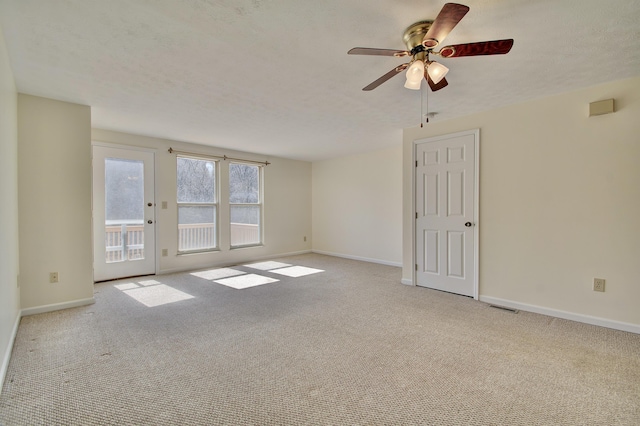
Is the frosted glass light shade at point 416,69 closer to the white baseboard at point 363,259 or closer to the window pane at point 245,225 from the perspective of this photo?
the white baseboard at point 363,259

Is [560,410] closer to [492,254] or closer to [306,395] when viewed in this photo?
[306,395]

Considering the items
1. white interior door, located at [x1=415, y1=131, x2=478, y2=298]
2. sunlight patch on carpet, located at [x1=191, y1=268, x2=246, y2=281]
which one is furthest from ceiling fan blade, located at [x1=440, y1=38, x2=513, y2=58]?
sunlight patch on carpet, located at [x1=191, y1=268, x2=246, y2=281]

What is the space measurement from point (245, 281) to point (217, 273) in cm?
81

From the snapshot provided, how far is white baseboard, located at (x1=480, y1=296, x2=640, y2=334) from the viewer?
2.70m

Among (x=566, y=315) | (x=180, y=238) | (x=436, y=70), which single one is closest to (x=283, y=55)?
(x=436, y=70)

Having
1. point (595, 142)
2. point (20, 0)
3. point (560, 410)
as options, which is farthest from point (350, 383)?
point (595, 142)

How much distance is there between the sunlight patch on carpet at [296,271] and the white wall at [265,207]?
3.79 feet

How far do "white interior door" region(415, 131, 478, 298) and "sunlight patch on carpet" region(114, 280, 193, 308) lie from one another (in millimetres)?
3208

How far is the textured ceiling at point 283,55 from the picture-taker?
175cm

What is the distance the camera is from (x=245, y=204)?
6.16 metres

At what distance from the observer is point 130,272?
4.64 meters

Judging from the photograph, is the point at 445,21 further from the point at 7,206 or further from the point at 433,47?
the point at 7,206

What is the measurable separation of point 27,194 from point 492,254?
5.15 m

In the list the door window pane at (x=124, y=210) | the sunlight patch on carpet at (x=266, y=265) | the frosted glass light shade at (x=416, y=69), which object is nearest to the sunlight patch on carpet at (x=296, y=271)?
the sunlight patch on carpet at (x=266, y=265)
